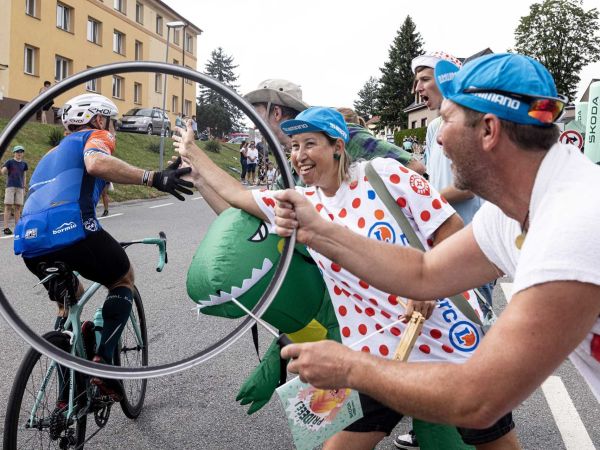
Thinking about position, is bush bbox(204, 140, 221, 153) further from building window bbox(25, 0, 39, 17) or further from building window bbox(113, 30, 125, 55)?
building window bbox(25, 0, 39, 17)

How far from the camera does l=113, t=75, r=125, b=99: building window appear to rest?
2.09m

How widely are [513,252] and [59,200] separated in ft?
6.91

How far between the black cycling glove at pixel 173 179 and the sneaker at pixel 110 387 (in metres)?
1.53

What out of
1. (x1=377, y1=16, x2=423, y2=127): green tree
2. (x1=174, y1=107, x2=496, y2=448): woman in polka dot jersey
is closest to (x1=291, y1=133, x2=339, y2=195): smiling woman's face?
(x1=174, y1=107, x2=496, y2=448): woman in polka dot jersey

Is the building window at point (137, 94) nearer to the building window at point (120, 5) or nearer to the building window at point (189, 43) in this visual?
the building window at point (189, 43)

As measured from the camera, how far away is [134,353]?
149 inches

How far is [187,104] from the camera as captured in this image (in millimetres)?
2104

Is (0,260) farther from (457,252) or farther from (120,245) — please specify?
Answer: (457,252)

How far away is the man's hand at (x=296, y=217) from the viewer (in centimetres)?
207

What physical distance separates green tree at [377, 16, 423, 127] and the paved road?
8360 centimetres

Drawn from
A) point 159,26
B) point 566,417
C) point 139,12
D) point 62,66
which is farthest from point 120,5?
point 566,417

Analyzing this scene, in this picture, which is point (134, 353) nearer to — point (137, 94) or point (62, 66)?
point (62, 66)

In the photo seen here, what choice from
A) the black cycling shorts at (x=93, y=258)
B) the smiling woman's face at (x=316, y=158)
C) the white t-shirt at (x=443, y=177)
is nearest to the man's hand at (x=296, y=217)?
the smiling woman's face at (x=316, y=158)

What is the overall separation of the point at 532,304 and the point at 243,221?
139 centimetres
